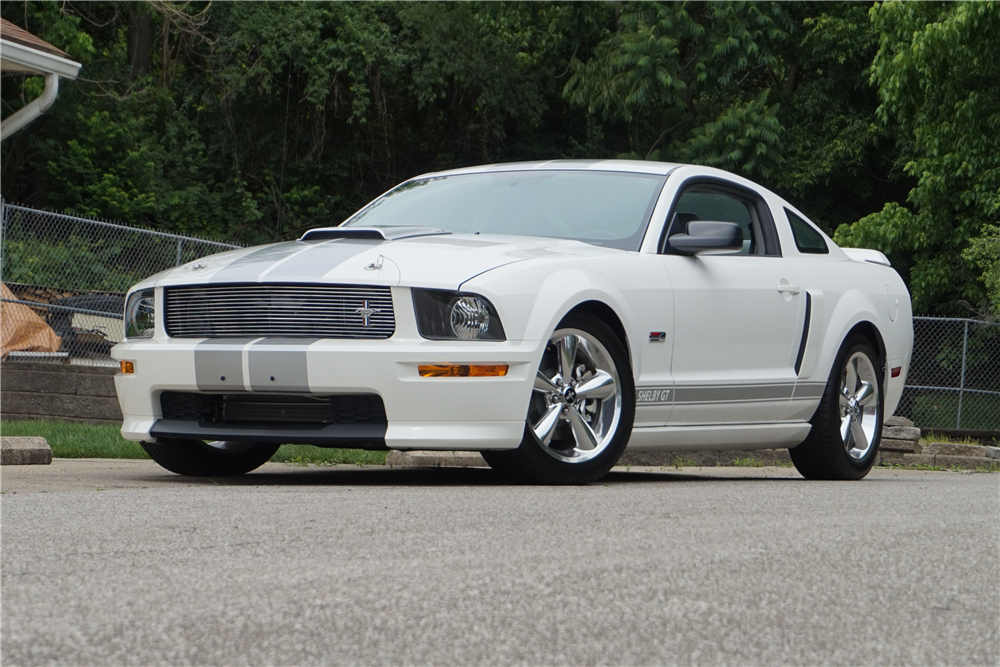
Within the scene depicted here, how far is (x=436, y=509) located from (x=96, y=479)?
2789 mm

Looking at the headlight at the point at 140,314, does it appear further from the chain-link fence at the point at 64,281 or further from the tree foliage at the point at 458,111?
the tree foliage at the point at 458,111

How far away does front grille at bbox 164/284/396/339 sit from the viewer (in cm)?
573

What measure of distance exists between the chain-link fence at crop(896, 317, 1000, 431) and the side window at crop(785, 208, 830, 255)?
11.0 m

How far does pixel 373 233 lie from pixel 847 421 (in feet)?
9.87

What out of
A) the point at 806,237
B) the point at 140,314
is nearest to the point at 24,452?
the point at 140,314

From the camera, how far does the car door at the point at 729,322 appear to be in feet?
21.9

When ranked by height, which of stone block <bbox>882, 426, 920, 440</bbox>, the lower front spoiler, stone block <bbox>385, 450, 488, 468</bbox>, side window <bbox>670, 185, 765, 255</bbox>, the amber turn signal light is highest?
side window <bbox>670, 185, 765, 255</bbox>

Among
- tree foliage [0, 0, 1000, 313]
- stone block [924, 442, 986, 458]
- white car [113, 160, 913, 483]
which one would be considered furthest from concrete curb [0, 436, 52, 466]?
tree foliage [0, 0, 1000, 313]

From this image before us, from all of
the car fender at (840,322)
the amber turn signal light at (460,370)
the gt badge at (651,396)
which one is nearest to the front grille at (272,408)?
the amber turn signal light at (460,370)

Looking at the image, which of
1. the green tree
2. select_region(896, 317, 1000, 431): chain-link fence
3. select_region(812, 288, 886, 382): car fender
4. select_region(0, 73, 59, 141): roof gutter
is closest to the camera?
select_region(812, 288, 886, 382): car fender

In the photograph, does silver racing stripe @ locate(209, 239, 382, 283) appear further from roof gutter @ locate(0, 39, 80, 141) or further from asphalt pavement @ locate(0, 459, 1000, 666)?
roof gutter @ locate(0, 39, 80, 141)

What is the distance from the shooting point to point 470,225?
7016mm

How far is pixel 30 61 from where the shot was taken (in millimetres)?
15250

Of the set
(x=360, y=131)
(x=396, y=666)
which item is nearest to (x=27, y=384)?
(x=396, y=666)
